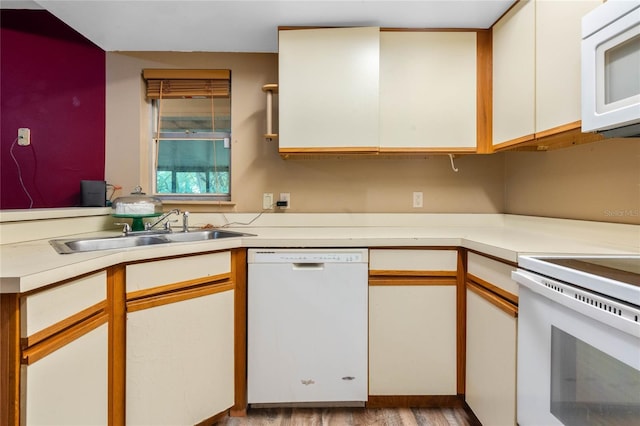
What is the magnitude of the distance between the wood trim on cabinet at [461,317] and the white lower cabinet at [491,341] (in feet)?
0.09

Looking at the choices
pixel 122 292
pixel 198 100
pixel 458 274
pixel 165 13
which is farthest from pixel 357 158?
pixel 122 292

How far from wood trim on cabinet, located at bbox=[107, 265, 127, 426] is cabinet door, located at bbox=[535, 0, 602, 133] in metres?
1.84

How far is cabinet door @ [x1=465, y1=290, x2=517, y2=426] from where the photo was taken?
118 cm

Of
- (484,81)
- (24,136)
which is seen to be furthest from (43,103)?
(484,81)

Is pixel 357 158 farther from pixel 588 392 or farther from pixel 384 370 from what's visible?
pixel 588 392

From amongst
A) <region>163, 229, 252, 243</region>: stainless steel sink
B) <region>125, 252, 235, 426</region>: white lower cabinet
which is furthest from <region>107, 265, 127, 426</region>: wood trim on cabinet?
<region>163, 229, 252, 243</region>: stainless steel sink

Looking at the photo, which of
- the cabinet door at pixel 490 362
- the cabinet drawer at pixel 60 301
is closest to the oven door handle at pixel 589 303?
the cabinet door at pixel 490 362

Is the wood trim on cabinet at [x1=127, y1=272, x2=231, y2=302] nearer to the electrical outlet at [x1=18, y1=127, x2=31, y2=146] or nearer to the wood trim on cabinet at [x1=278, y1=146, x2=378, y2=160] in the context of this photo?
the wood trim on cabinet at [x1=278, y1=146, x2=378, y2=160]

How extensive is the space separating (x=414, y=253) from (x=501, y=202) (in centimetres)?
101

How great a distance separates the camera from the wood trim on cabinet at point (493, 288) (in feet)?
3.85

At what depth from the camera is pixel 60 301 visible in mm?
912

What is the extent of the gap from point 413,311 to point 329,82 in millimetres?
1283

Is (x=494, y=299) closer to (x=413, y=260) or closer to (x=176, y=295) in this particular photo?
(x=413, y=260)

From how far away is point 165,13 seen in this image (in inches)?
67.1
